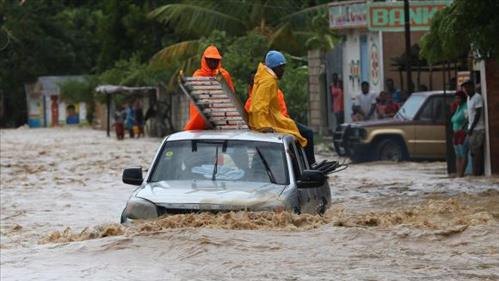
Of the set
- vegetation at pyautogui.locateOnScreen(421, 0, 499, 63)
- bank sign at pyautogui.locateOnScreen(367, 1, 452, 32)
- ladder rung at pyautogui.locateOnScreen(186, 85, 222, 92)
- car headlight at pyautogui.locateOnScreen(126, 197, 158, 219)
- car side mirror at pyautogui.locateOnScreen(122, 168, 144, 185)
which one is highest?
bank sign at pyautogui.locateOnScreen(367, 1, 452, 32)

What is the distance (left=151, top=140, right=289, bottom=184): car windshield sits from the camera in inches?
472

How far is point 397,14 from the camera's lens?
32688mm

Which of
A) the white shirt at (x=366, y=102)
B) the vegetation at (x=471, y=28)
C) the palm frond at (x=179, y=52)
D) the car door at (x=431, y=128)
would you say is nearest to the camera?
the vegetation at (x=471, y=28)

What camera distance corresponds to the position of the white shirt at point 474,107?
20.9 m

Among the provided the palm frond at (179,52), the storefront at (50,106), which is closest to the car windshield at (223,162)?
the palm frond at (179,52)

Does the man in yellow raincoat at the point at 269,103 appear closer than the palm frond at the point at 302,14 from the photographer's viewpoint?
Yes

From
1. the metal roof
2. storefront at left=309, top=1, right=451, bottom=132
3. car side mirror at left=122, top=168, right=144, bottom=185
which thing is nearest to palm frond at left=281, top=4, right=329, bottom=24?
storefront at left=309, top=1, right=451, bottom=132

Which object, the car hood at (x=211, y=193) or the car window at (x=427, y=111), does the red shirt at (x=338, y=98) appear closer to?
the car window at (x=427, y=111)

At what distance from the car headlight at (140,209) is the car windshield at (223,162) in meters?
0.63

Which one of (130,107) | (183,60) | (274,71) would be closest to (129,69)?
(130,107)

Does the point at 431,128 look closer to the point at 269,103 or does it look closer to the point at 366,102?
the point at 366,102

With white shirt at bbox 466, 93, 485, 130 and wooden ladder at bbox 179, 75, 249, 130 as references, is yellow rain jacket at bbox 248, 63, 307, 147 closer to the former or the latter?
wooden ladder at bbox 179, 75, 249, 130

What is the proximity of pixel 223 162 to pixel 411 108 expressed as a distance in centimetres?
1432

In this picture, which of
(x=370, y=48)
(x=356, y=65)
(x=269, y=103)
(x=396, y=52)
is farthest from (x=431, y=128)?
(x=269, y=103)
